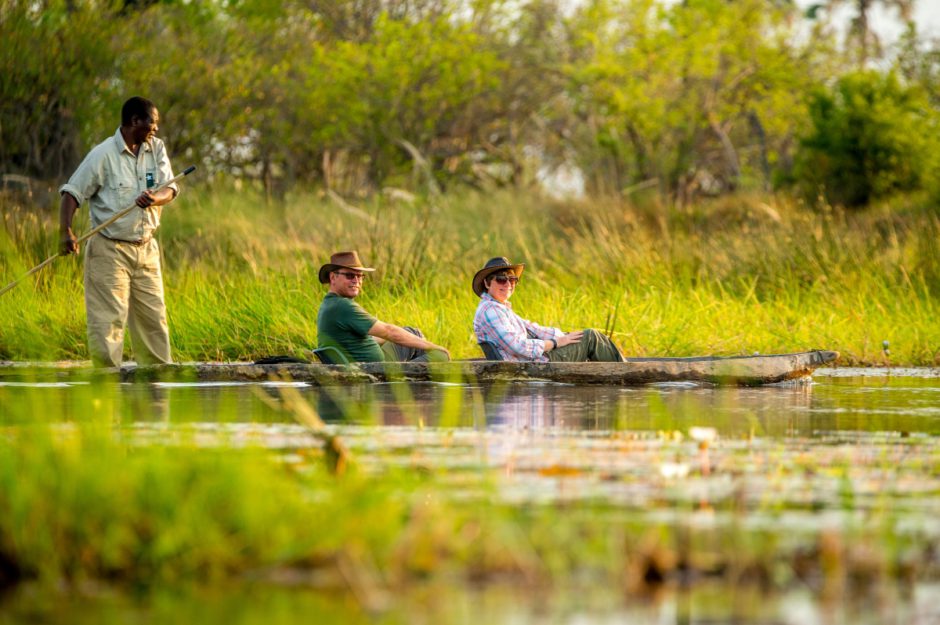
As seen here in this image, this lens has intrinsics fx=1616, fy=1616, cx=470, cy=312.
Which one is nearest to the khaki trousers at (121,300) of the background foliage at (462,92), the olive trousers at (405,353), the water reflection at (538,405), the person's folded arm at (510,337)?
the water reflection at (538,405)

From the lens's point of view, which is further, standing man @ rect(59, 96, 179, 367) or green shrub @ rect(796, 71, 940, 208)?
green shrub @ rect(796, 71, 940, 208)

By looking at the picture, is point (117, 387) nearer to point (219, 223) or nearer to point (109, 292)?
point (109, 292)

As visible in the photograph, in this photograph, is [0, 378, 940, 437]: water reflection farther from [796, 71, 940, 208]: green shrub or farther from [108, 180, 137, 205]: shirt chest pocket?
[796, 71, 940, 208]: green shrub

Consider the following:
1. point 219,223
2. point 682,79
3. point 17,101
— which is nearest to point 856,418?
point 219,223

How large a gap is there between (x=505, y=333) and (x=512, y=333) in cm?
5

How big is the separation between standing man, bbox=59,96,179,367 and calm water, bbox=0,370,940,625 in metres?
0.59

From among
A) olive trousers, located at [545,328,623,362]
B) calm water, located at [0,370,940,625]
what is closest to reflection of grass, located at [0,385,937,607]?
calm water, located at [0,370,940,625]

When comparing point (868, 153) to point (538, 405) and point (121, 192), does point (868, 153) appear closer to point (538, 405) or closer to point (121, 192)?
point (121, 192)

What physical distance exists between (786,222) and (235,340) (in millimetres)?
7818

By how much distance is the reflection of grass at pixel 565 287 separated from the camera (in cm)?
1483

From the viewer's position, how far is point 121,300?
11.8m

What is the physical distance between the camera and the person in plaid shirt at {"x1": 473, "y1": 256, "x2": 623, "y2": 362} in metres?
11.8

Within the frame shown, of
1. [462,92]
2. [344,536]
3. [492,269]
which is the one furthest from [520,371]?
[462,92]

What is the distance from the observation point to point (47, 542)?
473 centimetres
